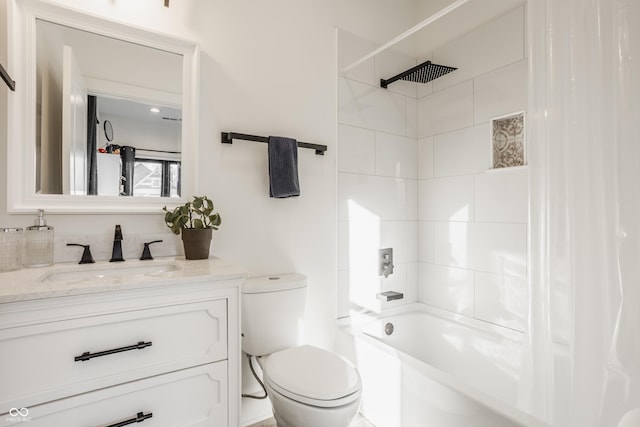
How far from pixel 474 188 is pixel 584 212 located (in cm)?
100

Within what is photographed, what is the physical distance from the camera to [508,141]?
1.85 m

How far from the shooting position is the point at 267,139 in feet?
5.70

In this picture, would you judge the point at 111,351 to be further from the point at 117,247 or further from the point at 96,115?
the point at 96,115

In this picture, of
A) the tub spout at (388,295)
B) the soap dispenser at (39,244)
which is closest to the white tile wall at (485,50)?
the tub spout at (388,295)

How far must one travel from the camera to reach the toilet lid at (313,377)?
1.18 meters

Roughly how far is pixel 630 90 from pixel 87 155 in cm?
192

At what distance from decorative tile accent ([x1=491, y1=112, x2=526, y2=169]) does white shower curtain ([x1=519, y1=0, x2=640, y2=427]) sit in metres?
0.69

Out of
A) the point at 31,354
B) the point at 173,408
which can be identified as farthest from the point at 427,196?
the point at 31,354

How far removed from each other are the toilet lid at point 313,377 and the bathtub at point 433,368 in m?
0.31

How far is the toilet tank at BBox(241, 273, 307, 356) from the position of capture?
1537 mm

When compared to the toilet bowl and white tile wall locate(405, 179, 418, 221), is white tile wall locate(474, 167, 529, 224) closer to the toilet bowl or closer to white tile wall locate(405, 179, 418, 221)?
white tile wall locate(405, 179, 418, 221)

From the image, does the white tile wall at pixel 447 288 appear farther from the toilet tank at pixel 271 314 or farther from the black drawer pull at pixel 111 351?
the black drawer pull at pixel 111 351

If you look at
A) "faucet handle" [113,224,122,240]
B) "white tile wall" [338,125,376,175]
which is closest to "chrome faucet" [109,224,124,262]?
"faucet handle" [113,224,122,240]

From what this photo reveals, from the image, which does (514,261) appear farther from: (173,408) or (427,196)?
(173,408)
